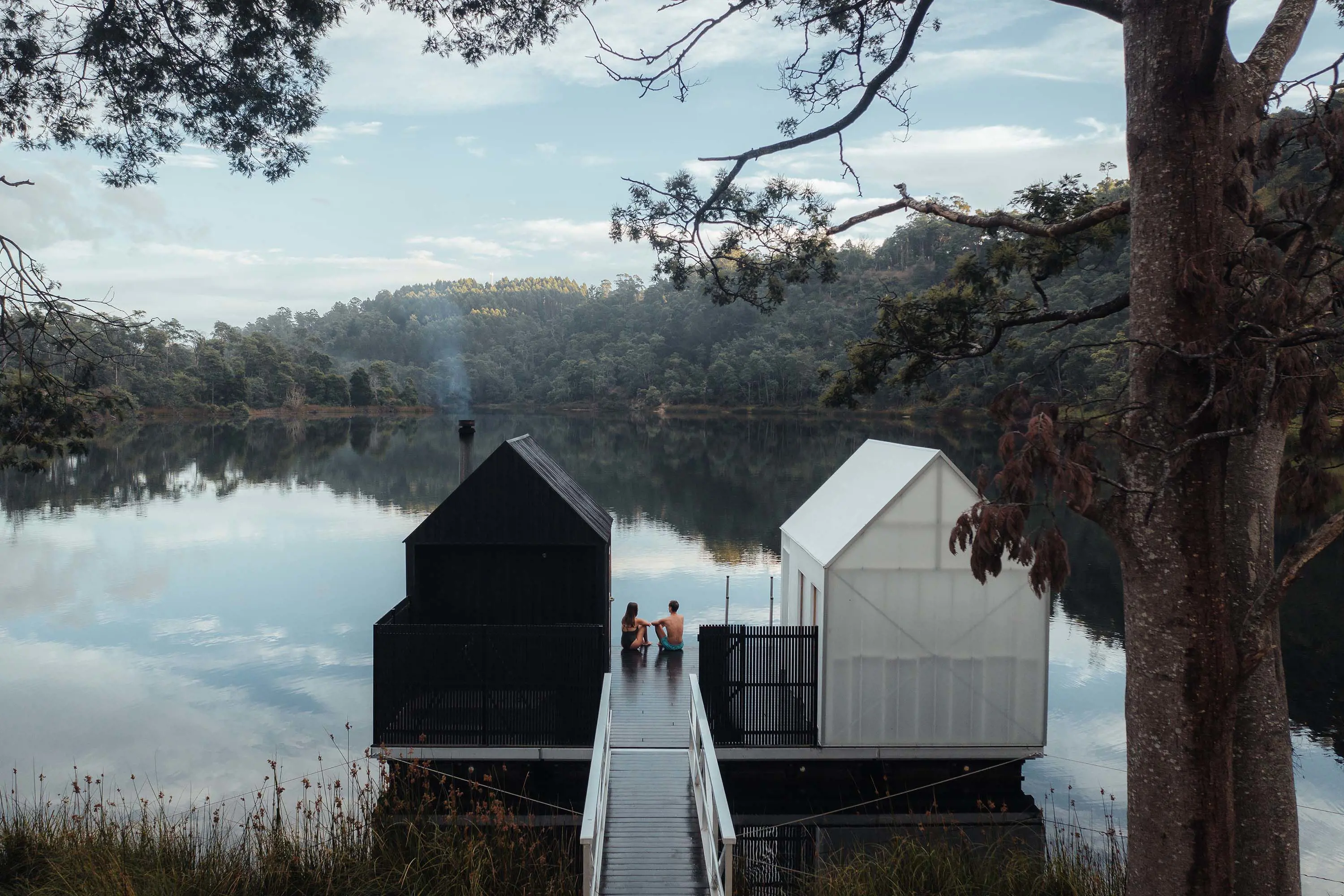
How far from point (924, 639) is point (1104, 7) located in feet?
29.4

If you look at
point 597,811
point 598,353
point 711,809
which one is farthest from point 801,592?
point 598,353

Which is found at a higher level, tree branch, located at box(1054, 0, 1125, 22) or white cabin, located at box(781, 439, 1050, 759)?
tree branch, located at box(1054, 0, 1125, 22)

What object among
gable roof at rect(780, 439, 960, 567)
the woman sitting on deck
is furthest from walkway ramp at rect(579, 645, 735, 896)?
gable roof at rect(780, 439, 960, 567)

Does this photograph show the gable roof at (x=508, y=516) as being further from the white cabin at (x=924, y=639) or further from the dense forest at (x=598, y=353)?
the dense forest at (x=598, y=353)

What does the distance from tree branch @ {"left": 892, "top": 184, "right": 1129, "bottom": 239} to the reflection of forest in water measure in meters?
11.3

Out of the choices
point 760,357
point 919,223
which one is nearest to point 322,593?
point 760,357

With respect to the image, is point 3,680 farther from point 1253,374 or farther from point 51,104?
point 1253,374

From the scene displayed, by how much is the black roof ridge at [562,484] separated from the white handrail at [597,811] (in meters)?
4.04

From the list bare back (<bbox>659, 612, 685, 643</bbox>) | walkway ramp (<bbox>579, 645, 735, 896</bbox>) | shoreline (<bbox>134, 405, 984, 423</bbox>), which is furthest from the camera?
shoreline (<bbox>134, 405, 984, 423</bbox>)

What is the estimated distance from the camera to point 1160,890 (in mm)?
6156

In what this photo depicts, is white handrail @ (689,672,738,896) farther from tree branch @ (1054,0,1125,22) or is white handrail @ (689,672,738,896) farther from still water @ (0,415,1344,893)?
tree branch @ (1054,0,1125,22)

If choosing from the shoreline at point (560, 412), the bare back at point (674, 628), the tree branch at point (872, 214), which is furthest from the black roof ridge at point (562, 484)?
the shoreline at point (560, 412)

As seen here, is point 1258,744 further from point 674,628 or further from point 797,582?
point 674,628

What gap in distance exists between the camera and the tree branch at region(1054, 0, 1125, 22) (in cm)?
675
